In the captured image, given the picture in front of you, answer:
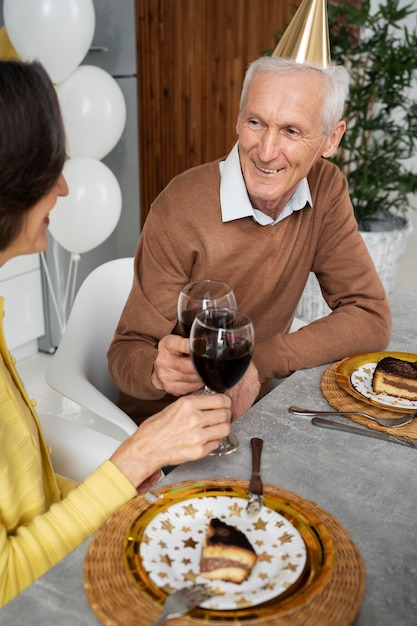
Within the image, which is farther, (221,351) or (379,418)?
(379,418)

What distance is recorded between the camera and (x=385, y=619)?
725 millimetres

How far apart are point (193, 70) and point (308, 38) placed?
8.23 ft

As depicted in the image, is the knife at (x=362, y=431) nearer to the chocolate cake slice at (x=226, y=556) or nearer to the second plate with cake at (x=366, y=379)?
the second plate with cake at (x=366, y=379)

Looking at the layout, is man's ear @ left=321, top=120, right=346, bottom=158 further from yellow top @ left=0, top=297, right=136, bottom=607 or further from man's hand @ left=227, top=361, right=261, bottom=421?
yellow top @ left=0, top=297, right=136, bottom=607

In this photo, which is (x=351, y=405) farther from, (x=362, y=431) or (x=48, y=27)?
(x=48, y=27)

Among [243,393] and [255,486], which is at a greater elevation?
[255,486]

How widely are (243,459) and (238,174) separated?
2.63 ft

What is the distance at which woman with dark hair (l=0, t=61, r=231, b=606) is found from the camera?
2.66ft

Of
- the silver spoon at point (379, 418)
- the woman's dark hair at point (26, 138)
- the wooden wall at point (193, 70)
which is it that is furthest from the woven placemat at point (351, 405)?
the wooden wall at point (193, 70)

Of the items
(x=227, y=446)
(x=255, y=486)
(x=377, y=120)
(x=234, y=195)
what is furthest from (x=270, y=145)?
(x=377, y=120)

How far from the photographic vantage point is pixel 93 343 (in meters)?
1.70

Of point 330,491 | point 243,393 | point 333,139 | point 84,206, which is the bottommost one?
point 84,206

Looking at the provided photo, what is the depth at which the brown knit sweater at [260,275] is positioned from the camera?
149 centimetres

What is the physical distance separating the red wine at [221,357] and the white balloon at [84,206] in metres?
1.90
